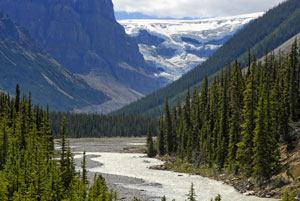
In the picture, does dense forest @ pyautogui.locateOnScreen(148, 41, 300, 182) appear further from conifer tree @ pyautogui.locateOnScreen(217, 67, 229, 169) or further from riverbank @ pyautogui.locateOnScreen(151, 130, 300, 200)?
riverbank @ pyautogui.locateOnScreen(151, 130, 300, 200)

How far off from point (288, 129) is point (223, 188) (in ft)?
43.3

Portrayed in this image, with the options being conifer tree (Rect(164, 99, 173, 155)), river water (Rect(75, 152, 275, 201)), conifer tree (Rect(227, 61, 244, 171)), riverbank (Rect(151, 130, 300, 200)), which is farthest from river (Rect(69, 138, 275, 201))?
conifer tree (Rect(164, 99, 173, 155))

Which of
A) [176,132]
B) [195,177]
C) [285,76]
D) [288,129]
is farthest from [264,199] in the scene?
[176,132]

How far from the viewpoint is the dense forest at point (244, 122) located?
59.8 m

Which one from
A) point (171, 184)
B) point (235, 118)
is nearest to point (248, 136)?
point (235, 118)

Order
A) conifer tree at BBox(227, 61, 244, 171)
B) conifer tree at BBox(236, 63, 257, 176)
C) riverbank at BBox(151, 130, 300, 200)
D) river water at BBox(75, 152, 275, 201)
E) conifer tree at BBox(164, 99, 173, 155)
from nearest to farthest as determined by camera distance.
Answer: riverbank at BBox(151, 130, 300, 200) → river water at BBox(75, 152, 275, 201) → conifer tree at BBox(236, 63, 257, 176) → conifer tree at BBox(227, 61, 244, 171) → conifer tree at BBox(164, 99, 173, 155)

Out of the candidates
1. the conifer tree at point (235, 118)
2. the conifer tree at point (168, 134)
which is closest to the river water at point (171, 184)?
the conifer tree at point (235, 118)

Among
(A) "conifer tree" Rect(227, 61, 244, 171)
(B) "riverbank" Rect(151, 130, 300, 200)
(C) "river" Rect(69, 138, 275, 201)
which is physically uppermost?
(A) "conifer tree" Rect(227, 61, 244, 171)

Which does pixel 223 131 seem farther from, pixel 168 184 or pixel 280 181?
pixel 280 181

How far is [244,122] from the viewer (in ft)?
239

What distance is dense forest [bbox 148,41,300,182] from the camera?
2352 inches

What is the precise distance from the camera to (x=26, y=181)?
3956cm

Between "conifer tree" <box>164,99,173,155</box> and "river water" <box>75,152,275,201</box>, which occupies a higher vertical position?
"conifer tree" <box>164,99,173,155</box>

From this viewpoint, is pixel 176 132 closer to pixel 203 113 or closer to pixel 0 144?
pixel 203 113
